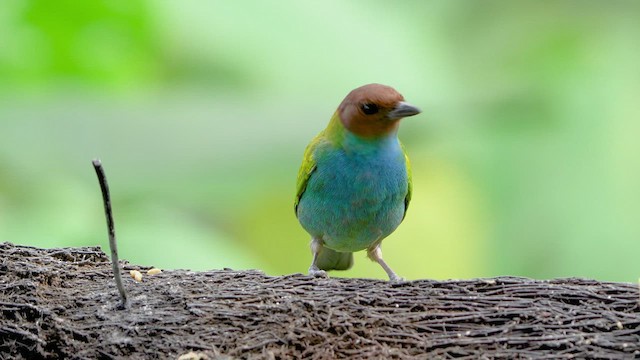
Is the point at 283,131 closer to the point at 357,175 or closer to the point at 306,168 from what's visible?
the point at 306,168

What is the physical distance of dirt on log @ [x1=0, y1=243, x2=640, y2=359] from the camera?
8.77 ft

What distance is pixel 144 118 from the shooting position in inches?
197

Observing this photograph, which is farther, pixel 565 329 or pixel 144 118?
pixel 144 118

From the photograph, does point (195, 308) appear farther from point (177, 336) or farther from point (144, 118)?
point (144, 118)

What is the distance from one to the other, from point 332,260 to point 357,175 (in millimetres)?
796

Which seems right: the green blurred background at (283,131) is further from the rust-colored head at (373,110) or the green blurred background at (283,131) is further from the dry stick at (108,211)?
the dry stick at (108,211)

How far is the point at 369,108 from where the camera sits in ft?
11.5

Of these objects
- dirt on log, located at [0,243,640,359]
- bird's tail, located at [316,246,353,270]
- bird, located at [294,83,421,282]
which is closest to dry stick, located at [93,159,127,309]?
dirt on log, located at [0,243,640,359]

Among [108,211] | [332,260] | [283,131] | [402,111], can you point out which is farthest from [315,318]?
[283,131]

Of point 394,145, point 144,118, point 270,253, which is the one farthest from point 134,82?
point 394,145

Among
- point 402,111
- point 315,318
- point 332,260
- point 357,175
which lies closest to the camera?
point 315,318

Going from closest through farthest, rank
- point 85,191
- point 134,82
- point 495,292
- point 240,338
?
point 240,338
point 495,292
point 85,191
point 134,82

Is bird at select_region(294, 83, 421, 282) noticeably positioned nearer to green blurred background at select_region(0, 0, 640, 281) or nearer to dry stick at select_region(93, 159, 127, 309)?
green blurred background at select_region(0, 0, 640, 281)

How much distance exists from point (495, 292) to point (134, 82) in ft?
8.48
